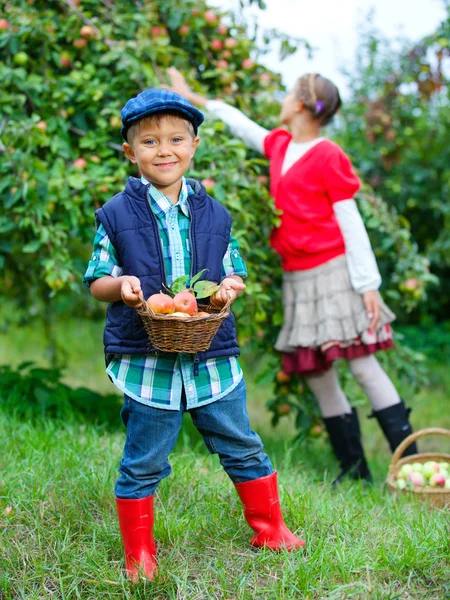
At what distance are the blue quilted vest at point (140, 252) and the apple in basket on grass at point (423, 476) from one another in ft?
4.17

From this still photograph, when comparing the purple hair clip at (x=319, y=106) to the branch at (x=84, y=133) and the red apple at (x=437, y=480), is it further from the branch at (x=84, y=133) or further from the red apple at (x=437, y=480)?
the red apple at (x=437, y=480)

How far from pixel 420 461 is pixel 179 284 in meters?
1.81

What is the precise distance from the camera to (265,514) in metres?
2.15

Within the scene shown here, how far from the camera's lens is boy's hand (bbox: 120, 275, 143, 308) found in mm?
1799

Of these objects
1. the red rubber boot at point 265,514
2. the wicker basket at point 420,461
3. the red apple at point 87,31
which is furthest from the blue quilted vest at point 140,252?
the red apple at point 87,31

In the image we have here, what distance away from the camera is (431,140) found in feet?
20.4

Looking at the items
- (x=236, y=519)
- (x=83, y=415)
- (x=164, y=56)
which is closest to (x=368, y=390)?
(x=236, y=519)

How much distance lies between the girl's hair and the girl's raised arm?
26 centimetres

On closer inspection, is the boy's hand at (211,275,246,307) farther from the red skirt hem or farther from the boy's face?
the red skirt hem

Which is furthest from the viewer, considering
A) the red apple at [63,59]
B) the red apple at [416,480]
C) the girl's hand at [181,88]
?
the red apple at [63,59]

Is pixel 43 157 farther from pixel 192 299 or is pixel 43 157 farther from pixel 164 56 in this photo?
pixel 192 299

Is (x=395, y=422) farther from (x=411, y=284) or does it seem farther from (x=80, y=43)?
(x=80, y=43)

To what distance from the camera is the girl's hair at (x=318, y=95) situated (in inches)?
123

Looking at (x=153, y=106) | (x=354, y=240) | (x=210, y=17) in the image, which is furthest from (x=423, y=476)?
(x=210, y=17)
